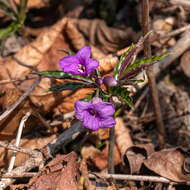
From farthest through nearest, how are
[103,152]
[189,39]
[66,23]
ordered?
[66,23] < [189,39] < [103,152]

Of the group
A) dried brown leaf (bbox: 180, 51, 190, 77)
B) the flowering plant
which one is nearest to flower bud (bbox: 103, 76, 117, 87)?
the flowering plant

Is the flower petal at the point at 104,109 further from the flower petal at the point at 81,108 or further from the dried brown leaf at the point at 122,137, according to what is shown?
the dried brown leaf at the point at 122,137

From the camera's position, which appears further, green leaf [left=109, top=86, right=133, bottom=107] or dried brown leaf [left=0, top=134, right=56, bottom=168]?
dried brown leaf [left=0, top=134, right=56, bottom=168]

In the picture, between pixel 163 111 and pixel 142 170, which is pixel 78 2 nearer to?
pixel 163 111

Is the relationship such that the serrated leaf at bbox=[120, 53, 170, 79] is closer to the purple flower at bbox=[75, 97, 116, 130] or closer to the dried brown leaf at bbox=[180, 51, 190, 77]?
the purple flower at bbox=[75, 97, 116, 130]

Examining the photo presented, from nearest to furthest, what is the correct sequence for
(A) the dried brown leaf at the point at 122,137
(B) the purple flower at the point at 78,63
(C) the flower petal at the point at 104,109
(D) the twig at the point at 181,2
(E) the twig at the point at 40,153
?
(C) the flower petal at the point at 104,109
(B) the purple flower at the point at 78,63
(E) the twig at the point at 40,153
(A) the dried brown leaf at the point at 122,137
(D) the twig at the point at 181,2

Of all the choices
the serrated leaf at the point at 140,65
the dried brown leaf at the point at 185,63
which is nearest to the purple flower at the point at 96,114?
the serrated leaf at the point at 140,65

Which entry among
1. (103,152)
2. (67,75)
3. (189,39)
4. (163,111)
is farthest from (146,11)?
(103,152)

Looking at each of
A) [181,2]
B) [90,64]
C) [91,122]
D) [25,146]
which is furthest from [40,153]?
[181,2]
